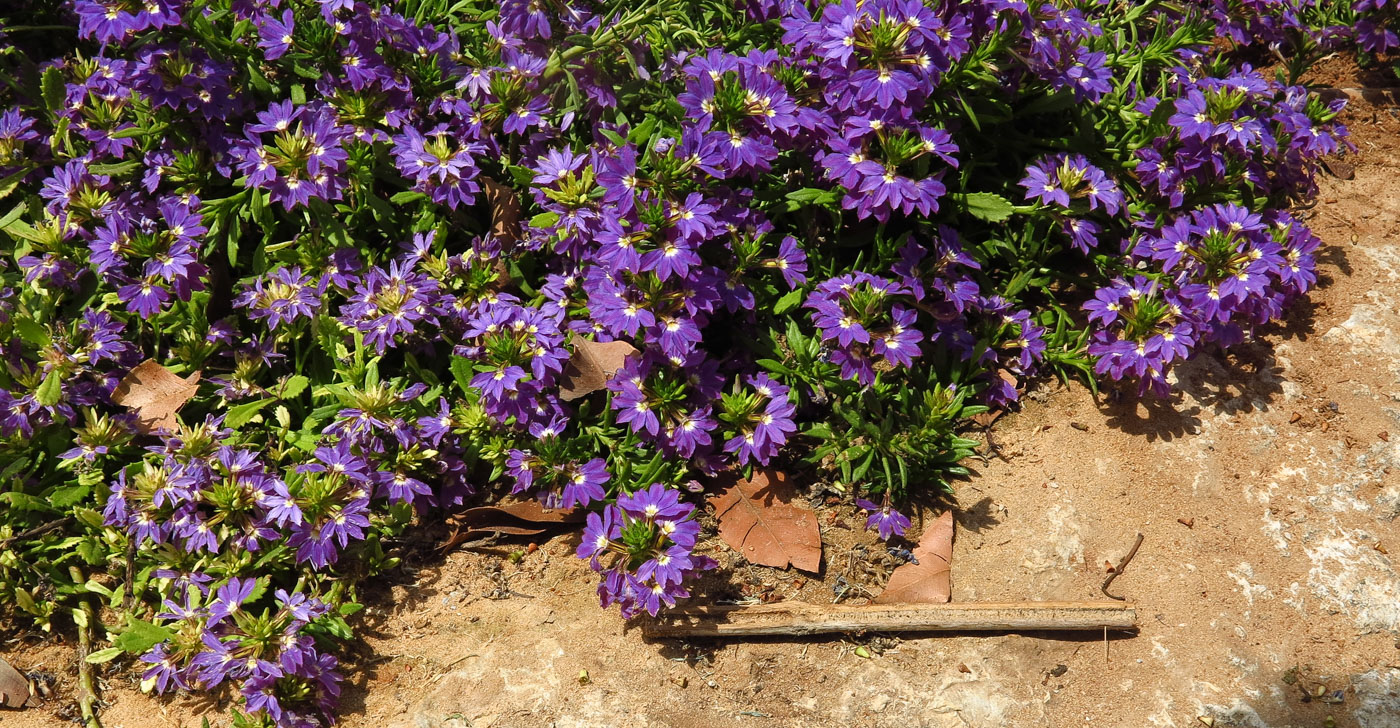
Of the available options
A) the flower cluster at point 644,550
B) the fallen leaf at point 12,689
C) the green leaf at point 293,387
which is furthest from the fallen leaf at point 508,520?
the fallen leaf at point 12,689

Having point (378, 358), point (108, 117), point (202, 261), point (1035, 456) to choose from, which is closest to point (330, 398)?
point (378, 358)

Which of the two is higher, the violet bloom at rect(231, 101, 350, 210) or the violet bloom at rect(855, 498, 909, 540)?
the violet bloom at rect(231, 101, 350, 210)

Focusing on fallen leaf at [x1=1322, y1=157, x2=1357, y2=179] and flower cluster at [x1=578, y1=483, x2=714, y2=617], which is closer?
flower cluster at [x1=578, y1=483, x2=714, y2=617]

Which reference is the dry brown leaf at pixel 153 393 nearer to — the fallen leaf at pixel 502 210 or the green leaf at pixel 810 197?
the fallen leaf at pixel 502 210

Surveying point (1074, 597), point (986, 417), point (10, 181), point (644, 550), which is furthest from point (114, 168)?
point (1074, 597)

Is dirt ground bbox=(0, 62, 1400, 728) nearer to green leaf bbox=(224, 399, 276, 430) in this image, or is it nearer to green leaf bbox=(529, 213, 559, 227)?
green leaf bbox=(224, 399, 276, 430)

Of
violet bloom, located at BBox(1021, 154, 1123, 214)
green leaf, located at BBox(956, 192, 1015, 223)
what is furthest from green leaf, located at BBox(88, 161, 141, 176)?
violet bloom, located at BBox(1021, 154, 1123, 214)

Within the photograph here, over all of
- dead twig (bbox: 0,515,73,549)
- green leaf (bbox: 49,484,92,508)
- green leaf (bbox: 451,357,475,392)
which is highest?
green leaf (bbox: 451,357,475,392)

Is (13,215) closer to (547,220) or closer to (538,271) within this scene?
(538,271)
